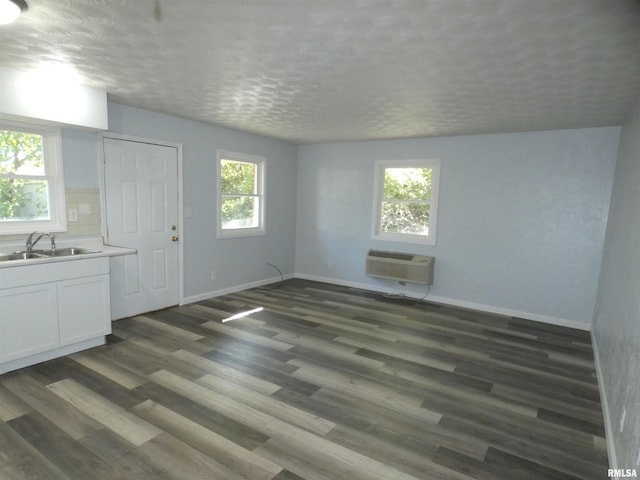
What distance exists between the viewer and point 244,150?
5.44 meters

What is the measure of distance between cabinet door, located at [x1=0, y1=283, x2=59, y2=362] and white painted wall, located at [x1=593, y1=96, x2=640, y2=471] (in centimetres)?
390

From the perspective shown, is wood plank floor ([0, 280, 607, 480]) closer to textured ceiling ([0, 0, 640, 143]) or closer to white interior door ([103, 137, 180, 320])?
white interior door ([103, 137, 180, 320])

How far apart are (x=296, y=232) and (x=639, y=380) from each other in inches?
212

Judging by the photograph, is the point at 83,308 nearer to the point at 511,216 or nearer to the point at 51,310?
the point at 51,310

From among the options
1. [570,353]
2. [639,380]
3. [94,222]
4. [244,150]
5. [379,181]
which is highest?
[244,150]

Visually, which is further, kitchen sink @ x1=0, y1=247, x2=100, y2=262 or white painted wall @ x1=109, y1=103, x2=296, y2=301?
white painted wall @ x1=109, y1=103, x2=296, y2=301

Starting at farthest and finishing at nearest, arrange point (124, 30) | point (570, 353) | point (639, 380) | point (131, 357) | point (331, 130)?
point (331, 130)
point (570, 353)
point (131, 357)
point (124, 30)
point (639, 380)

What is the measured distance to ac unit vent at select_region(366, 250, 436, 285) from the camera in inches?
204

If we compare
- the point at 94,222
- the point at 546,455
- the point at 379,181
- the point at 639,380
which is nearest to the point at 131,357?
the point at 94,222

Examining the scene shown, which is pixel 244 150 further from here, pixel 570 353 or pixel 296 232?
pixel 570 353

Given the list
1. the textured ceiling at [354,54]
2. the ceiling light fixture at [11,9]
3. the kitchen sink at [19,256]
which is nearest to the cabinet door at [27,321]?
the kitchen sink at [19,256]

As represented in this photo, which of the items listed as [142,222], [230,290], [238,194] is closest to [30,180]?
[142,222]

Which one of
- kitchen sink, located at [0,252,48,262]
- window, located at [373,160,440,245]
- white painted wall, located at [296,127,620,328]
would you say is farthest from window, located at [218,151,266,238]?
kitchen sink, located at [0,252,48,262]

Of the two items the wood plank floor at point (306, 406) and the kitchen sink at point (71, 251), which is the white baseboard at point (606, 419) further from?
the kitchen sink at point (71, 251)
